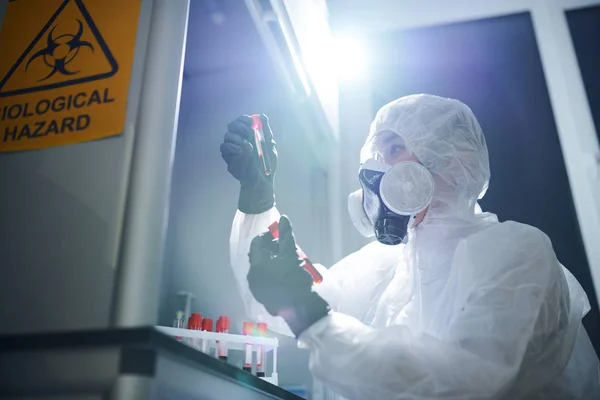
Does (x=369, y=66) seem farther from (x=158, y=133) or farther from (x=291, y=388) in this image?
(x=158, y=133)

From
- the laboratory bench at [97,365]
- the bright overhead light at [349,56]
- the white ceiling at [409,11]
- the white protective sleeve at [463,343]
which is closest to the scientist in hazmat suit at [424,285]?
the white protective sleeve at [463,343]

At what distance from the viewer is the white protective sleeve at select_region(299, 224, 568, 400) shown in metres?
0.76

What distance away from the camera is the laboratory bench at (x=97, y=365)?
485mm

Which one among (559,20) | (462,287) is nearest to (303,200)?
(462,287)

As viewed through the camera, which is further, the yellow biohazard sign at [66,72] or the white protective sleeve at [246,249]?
the white protective sleeve at [246,249]

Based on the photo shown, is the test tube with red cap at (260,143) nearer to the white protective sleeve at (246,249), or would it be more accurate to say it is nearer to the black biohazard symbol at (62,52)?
the white protective sleeve at (246,249)

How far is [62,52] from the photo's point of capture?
0.69m

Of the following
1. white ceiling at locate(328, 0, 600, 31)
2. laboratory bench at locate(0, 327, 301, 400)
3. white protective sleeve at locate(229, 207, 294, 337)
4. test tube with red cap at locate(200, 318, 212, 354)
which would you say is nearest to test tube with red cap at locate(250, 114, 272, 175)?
white protective sleeve at locate(229, 207, 294, 337)

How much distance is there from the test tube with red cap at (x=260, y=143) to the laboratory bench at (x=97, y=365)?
600 millimetres

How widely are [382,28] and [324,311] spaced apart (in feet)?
5.47

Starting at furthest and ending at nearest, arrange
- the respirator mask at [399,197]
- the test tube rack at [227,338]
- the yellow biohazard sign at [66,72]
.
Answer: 1. the respirator mask at [399,197]
2. the test tube rack at [227,338]
3. the yellow biohazard sign at [66,72]

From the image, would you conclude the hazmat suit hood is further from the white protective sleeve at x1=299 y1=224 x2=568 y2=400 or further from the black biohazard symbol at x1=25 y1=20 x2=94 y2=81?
the black biohazard symbol at x1=25 y1=20 x2=94 y2=81

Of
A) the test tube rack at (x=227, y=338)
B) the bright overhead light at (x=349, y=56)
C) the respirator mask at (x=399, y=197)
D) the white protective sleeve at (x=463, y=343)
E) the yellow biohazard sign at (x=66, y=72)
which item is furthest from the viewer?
the bright overhead light at (x=349, y=56)

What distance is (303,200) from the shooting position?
165 cm
